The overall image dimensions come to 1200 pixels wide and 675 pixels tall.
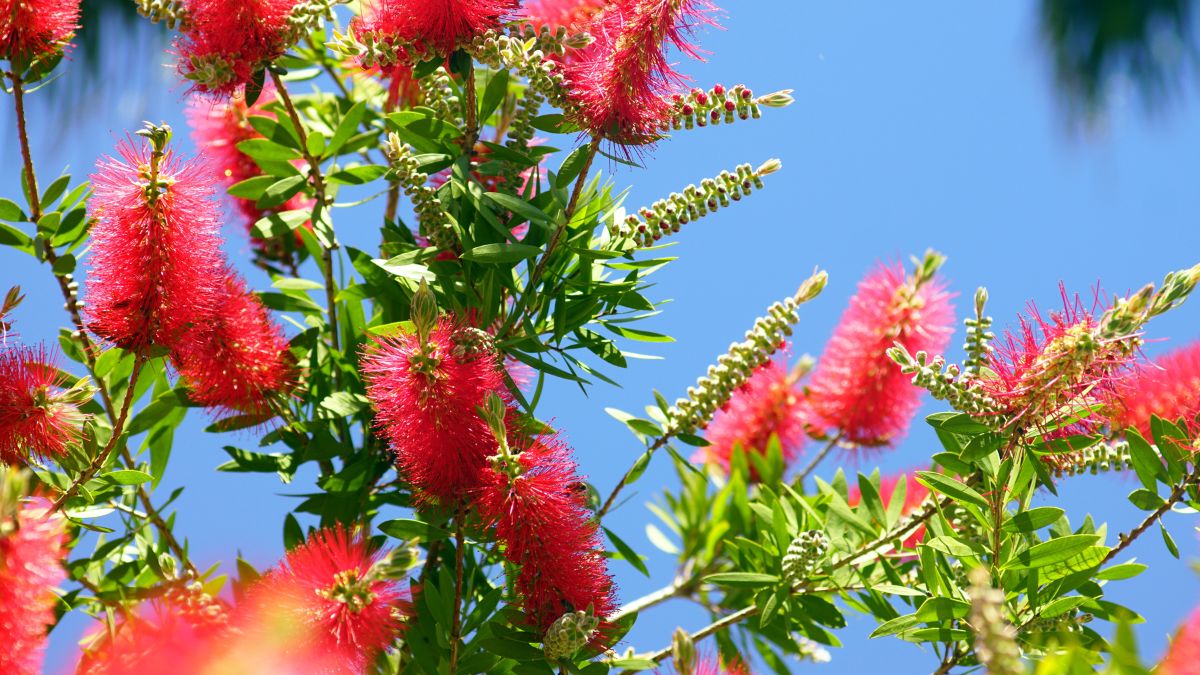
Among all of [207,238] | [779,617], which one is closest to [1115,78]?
[779,617]

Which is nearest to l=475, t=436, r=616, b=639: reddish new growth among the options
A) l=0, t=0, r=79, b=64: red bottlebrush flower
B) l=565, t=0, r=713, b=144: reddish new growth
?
l=565, t=0, r=713, b=144: reddish new growth

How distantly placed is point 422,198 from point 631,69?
168 mm

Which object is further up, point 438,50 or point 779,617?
point 438,50

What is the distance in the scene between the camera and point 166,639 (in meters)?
0.52

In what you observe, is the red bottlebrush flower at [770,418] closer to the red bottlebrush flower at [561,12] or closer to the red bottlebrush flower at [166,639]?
the red bottlebrush flower at [561,12]

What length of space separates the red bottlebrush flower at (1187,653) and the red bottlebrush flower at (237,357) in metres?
0.54

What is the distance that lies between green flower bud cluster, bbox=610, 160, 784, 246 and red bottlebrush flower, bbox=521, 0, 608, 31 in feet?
0.44

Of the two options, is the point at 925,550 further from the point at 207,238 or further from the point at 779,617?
the point at 207,238

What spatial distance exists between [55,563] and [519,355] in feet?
1.02

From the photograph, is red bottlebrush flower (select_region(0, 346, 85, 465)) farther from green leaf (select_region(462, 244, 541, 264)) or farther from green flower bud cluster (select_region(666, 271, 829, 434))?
green flower bud cluster (select_region(666, 271, 829, 434))

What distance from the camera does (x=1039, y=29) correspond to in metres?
4.04

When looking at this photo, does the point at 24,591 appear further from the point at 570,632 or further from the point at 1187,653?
the point at 1187,653

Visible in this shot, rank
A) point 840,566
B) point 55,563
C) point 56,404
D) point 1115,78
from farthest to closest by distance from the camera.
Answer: point 1115,78
point 840,566
point 56,404
point 55,563

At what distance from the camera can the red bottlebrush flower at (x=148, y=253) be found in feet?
2.18
